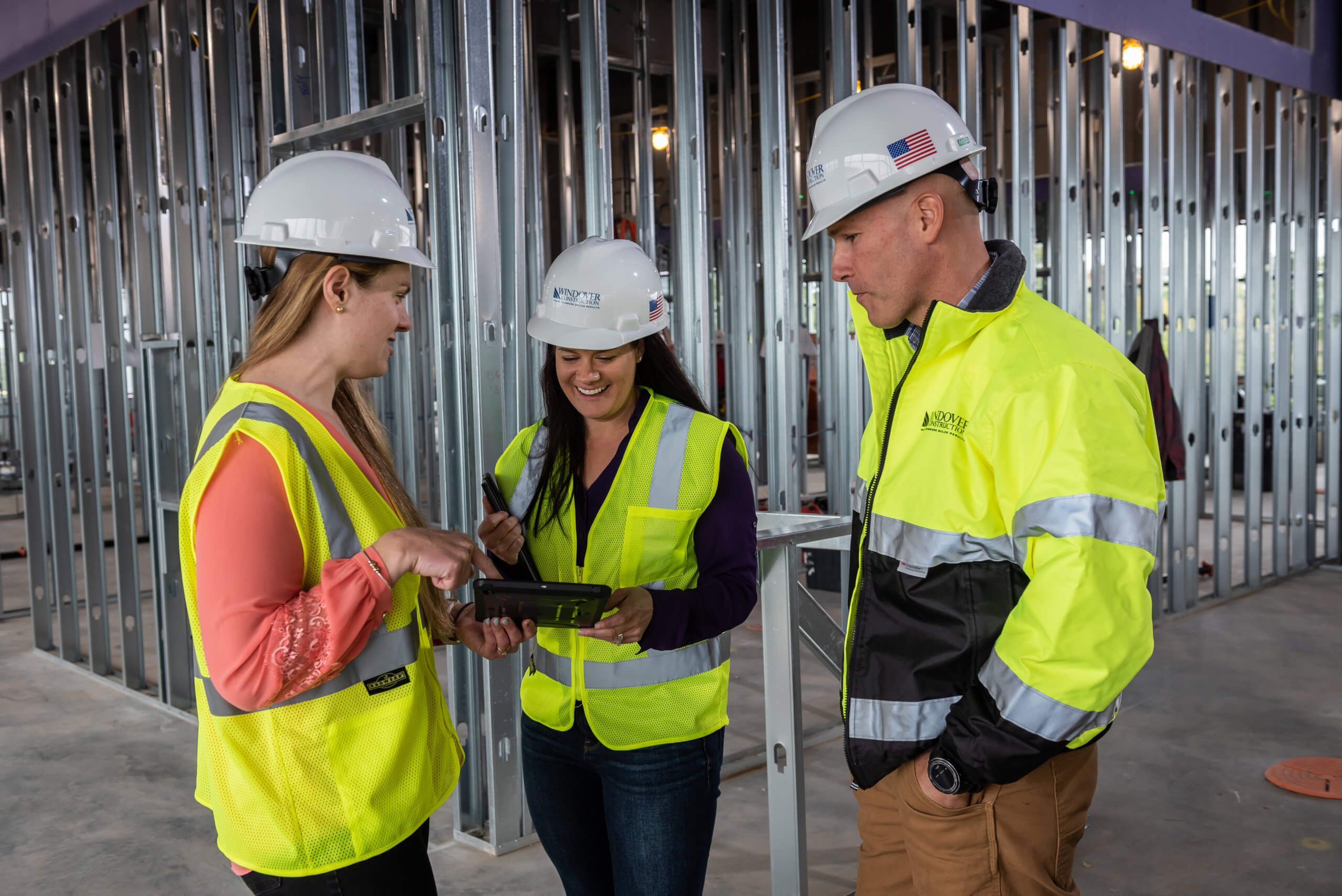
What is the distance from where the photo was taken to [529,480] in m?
2.17

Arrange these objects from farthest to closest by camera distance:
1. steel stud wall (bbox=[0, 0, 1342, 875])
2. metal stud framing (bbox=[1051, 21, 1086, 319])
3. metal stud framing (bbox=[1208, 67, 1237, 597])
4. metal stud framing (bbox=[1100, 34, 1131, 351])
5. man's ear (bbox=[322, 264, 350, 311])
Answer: metal stud framing (bbox=[1208, 67, 1237, 597])
metal stud framing (bbox=[1100, 34, 1131, 351])
metal stud framing (bbox=[1051, 21, 1086, 319])
steel stud wall (bbox=[0, 0, 1342, 875])
man's ear (bbox=[322, 264, 350, 311])

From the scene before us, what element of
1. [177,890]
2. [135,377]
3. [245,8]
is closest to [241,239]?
[177,890]

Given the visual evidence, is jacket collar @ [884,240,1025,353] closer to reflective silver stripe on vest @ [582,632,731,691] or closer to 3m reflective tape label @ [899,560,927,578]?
3m reflective tape label @ [899,560,927,578]

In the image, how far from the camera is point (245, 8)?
4.71m

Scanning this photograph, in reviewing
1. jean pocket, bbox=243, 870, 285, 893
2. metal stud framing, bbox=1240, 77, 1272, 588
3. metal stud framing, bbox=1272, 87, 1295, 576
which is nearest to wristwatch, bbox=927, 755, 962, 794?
jean pocket, bbox=243, 870, 285, 893

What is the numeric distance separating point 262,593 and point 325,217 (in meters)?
0.57

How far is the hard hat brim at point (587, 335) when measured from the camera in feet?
6.86

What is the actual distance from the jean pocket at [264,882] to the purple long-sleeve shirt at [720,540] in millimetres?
787

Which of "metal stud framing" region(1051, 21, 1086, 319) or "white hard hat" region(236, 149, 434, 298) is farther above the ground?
"metal stud framing" region(1051, 21, 1086, 319)

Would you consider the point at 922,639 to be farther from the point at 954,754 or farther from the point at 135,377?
the point at 135,377

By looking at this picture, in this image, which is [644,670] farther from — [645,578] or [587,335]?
[587,335]

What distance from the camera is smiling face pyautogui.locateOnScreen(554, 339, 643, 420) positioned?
2.10 meters

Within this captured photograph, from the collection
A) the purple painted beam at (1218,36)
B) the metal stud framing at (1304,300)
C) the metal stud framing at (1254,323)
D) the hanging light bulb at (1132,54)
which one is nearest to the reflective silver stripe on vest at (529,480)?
the purple painted beam at (1218,36)

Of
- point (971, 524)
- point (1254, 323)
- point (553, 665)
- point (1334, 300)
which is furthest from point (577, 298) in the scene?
point (1334, 300)
